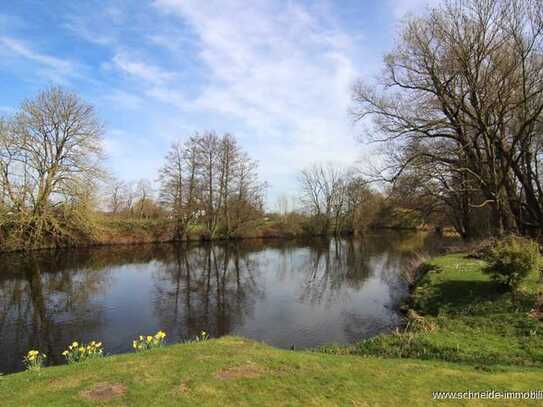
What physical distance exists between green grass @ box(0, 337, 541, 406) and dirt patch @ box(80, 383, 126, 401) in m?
0.01

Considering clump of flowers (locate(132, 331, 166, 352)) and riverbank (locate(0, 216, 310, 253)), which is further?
riverbank (locate(0, 216, 310, 253))

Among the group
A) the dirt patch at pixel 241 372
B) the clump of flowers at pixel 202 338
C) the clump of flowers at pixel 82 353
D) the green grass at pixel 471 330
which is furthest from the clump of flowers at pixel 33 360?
the green grass at pixel 471 330

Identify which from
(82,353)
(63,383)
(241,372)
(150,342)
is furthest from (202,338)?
(63,383)

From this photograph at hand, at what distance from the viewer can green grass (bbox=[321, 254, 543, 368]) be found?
686 cm

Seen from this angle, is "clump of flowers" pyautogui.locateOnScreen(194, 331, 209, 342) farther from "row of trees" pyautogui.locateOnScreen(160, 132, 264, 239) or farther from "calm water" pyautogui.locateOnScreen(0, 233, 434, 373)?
"row of trees" pyautogui.locateOnScreen(160, 132, 264, 239)

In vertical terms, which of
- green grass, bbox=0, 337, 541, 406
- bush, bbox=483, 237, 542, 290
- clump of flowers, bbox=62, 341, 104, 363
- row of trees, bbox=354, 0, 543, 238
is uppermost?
row of trees, bbox=354, 0, 543, 238

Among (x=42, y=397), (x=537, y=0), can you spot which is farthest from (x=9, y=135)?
(x=537, y=0)

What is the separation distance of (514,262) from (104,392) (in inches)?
406

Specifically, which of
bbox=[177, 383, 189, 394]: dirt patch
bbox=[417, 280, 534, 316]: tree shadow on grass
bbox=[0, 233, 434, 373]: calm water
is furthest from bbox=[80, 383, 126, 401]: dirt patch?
bbox=[417, 280, 534, 316]: tree shadow on grass

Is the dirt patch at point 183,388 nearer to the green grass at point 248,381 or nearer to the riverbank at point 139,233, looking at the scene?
the green grass at point 248,381

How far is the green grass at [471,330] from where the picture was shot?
686 centimetres

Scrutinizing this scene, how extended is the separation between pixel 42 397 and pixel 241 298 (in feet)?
39.2

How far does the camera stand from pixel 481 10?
15656 millimetres

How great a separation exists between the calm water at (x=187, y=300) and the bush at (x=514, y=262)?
368 cm
